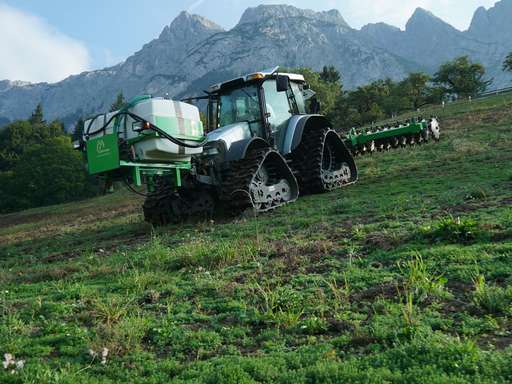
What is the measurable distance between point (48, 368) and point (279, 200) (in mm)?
7629

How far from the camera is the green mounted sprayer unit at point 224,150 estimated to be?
8.36m

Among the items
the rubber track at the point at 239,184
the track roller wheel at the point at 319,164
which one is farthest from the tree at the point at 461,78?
the rubber track at the point at 239,184

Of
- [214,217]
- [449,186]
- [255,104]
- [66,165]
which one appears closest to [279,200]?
[214,217]

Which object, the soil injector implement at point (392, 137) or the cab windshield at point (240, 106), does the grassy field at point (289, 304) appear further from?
the soil injector implement at point (392, 137)

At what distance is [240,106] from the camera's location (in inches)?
450

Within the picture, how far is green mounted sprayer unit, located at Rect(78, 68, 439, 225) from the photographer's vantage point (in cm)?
836

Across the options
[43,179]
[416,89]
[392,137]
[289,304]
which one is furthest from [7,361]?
[416,89]

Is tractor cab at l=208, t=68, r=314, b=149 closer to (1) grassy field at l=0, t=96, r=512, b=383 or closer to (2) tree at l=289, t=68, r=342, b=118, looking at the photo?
(1) grassy field at l=0, t=96, r=512, b=383

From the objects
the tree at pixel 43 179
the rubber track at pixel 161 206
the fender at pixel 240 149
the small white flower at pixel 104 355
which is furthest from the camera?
the tree at pixel 43 179

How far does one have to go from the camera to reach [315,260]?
18.9ft

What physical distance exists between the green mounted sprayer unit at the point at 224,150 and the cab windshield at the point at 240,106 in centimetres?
2

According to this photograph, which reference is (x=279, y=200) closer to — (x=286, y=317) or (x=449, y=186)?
(x=449, y=186)

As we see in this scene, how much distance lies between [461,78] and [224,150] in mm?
69195

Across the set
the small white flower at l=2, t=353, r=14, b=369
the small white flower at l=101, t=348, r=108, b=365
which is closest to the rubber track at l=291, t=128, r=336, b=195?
the small white flower at l=101, t=348, r=108, b=365
